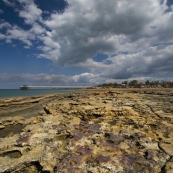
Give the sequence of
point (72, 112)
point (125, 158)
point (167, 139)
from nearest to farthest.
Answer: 1. point (125, 158)
2. point (167, 139)
3. point (72, 112)

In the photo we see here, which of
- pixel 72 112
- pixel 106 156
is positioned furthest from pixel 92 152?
pixel 72 112

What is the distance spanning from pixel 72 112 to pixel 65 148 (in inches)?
192

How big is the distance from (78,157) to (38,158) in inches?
50.5

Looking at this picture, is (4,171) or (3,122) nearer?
(4,171)

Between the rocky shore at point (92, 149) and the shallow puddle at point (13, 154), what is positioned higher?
the rocky shore at point (92, 149)

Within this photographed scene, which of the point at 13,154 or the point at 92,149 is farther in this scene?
the point at 13,154

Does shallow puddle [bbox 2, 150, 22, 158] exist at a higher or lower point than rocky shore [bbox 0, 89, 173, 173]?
lower

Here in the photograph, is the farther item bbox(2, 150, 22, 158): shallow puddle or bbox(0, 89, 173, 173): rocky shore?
bbox(2, 150, 22, 158): shallow puddle

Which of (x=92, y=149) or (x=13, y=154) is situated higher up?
(x=92, y=149)

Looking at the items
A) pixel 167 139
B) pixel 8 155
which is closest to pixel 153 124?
pixel 167 139

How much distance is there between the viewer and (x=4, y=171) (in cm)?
412

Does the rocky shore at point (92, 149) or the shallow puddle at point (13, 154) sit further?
the shallow puddle at point (13, 154)

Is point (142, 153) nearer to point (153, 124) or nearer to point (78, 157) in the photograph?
point (78, 157)

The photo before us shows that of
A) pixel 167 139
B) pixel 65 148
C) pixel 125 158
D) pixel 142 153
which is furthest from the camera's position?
pixel 167 139
